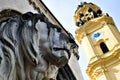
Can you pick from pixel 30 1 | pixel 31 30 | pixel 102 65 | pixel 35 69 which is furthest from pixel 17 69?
pixel 102 65

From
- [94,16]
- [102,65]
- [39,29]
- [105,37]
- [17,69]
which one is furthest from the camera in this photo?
[94,16]

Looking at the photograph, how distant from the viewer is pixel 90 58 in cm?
1873

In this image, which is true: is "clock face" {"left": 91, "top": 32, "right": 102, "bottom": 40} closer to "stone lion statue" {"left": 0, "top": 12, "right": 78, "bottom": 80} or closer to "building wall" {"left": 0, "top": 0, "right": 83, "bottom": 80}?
"building wall" {"left": 0, "top": 0, "right": 83, "bottom": 80}

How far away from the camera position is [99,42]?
19.5 m

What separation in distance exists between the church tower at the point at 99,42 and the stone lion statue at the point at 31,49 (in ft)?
52.0

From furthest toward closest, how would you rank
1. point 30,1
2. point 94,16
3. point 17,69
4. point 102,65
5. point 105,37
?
point 94,16, point 105,37, point 102,65, point 30,1, point 17,69

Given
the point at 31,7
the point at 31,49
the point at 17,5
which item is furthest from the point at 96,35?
the point at 31,49

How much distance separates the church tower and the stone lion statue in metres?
15.8

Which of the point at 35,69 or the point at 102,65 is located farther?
the point at 102,65

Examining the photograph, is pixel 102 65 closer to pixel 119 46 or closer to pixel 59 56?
pixel 119 46

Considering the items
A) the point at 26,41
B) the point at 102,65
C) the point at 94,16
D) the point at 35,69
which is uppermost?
the point at 94,16

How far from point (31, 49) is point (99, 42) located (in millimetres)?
18441

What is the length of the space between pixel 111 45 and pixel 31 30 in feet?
57.1

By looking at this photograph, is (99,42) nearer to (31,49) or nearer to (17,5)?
(17,5)
